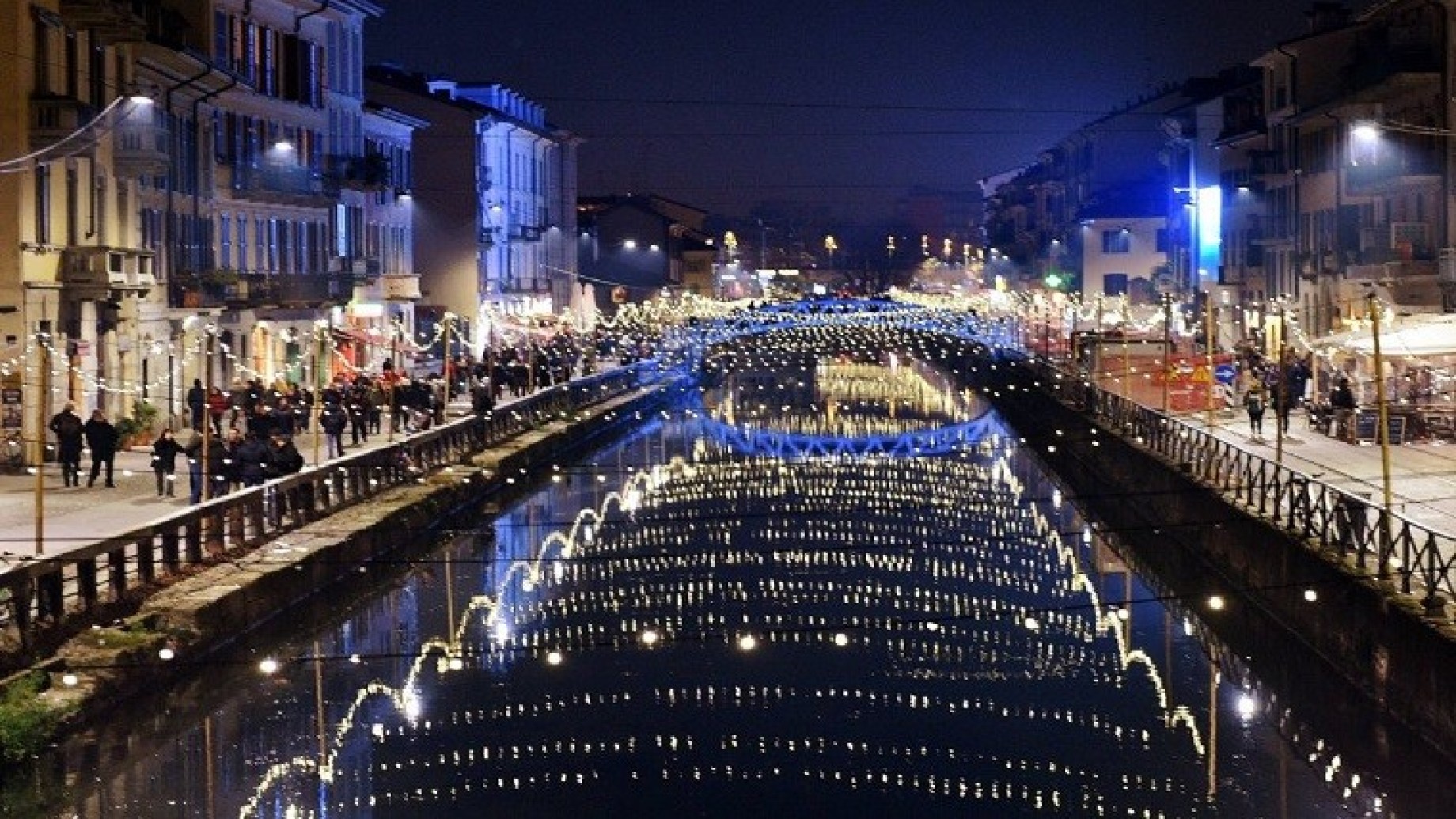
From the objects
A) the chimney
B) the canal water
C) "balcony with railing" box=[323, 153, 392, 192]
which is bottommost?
the canal water

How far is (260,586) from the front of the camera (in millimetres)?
29750

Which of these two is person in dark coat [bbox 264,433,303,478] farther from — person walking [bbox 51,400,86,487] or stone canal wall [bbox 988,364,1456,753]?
stone canal wall [bbox 988,364,1456,753]

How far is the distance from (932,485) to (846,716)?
25.0 m

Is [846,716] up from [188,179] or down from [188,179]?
down

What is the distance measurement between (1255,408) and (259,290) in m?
23.3

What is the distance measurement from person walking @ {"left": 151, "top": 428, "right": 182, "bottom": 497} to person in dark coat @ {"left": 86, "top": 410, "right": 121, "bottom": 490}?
1.03m

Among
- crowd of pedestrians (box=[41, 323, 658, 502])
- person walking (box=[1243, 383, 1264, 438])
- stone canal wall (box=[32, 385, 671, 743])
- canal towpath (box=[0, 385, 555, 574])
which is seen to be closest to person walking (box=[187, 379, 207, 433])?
crowd of pedestrians (box=[41, 323, 658, 502])

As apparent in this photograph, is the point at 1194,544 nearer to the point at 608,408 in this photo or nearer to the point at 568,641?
the point at 568,641

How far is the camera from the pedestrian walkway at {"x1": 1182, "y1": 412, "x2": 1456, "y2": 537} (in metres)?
31.8

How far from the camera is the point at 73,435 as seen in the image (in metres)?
36.6

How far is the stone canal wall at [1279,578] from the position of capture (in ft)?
76.1

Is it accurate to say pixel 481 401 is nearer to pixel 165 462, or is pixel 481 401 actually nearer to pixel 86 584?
pixel 165 462

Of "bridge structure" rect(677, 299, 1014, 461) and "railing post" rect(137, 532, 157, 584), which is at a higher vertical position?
"bridge structure" rect(677, 299, 1014, 461)

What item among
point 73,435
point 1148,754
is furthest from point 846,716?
point 73,435
